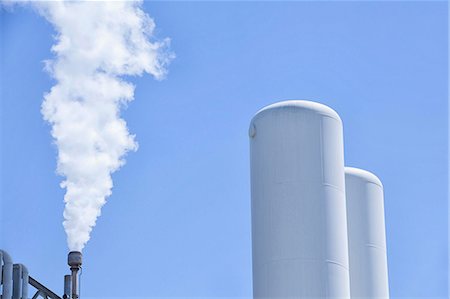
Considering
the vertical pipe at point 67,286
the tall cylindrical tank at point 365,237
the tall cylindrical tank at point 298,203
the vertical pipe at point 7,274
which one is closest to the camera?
the tall cylindrical tank at point 298,203

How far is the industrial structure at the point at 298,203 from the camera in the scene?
69.8ft

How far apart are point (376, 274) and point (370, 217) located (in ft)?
5.18

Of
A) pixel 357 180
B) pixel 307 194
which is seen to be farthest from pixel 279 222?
pixel 357 180

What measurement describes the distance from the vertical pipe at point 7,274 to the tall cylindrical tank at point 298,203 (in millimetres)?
6369

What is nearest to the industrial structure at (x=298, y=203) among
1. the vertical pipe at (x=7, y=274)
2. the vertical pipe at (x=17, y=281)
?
the vertical pipe at (x=7, y=274)

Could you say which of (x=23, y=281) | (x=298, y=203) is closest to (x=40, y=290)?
(x=23, y=281)

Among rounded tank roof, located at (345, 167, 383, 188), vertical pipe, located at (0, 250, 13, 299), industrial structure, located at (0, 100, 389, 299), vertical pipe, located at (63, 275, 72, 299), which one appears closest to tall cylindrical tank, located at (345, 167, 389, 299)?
rounded tank roof, located at (345, 167, 383, 188)

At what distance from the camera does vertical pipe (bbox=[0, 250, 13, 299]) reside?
939 inches

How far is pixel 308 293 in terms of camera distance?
21016 mm

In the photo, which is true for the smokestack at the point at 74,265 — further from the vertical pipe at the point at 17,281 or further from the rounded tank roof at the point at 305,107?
the rounded tank roof at the point at 305,107

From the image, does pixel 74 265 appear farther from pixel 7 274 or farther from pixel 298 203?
pixel 298 203

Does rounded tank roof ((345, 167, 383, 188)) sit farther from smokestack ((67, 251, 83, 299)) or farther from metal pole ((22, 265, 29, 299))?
metal pole ((22, 265, 29, 299))

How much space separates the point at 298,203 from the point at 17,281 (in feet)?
26.4

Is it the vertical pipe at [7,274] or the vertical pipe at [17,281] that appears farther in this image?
the vertical pipe at [17,281]
